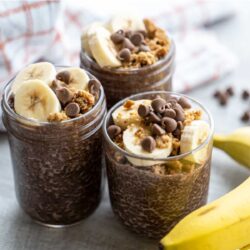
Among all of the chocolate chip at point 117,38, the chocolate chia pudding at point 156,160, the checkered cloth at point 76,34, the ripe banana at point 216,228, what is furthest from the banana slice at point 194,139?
the checkered cloth at point 76,34

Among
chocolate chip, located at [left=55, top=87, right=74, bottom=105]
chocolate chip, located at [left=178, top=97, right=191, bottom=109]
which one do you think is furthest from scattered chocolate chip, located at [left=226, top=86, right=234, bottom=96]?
chocolate chip, located at [left=55, top=87, right=74, bottom=105]

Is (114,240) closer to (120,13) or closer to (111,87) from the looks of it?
(111,87)

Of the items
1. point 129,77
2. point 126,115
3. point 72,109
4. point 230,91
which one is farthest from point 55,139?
point 230,91

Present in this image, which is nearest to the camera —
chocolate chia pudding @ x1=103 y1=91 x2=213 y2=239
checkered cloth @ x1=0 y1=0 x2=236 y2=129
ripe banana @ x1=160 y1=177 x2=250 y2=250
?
ripe banana @ x1=160 y1=177 x2=250 y2=250

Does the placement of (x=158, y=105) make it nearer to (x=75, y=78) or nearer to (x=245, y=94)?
(x=75, y=78)

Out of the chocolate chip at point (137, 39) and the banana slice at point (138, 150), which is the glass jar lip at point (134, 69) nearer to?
the chocolate chip at point (137, 39)

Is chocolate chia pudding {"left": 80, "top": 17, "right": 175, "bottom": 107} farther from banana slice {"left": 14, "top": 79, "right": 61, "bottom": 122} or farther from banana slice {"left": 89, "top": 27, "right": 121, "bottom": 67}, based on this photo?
banana slice {"left": 14, "top": 79, "right": 61, "bottom": 122}

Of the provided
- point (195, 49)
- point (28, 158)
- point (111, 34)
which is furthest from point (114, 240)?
point (195, 49)
